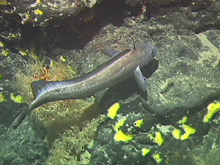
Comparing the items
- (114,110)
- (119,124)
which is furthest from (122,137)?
(114,110)

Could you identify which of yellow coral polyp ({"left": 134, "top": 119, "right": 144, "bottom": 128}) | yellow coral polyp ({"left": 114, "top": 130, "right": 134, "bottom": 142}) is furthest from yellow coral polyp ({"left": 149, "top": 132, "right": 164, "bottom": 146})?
yellow coral polyp ({"left": 114, "top": 130, "right": 134, "bottom": 142})

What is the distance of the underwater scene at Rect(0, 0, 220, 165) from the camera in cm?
457

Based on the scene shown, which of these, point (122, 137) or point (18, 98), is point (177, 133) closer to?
point (122, 137)

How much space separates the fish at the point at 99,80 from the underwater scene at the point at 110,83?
2 cm

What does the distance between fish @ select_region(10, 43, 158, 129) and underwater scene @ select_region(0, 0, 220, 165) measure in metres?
0.02

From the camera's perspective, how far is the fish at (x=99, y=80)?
14.0 feet

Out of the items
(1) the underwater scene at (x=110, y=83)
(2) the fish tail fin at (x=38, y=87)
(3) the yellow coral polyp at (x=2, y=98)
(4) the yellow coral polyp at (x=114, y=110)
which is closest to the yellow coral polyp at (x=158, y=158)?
(1) the underwater scene at (x=110, y=83)

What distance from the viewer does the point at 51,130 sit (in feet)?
16.9

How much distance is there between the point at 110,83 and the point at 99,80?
0.82 ft

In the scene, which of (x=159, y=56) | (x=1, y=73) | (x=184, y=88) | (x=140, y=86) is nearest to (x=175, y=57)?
(x=159, y=56)

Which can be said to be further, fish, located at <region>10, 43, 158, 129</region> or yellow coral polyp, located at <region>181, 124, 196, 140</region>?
yellow coral polyp, located at <region>181, 124, 196, 140</region>

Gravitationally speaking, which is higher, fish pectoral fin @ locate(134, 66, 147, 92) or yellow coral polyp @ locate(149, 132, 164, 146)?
fish pectoral fin @ locate(134, 66, 147, 92)

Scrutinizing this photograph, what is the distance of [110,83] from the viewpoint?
4684 mm

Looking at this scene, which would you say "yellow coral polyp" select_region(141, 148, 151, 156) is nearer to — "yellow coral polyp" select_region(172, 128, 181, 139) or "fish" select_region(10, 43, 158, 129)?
"yellow coral polyp" select_region(172, 128, 181, 139)
